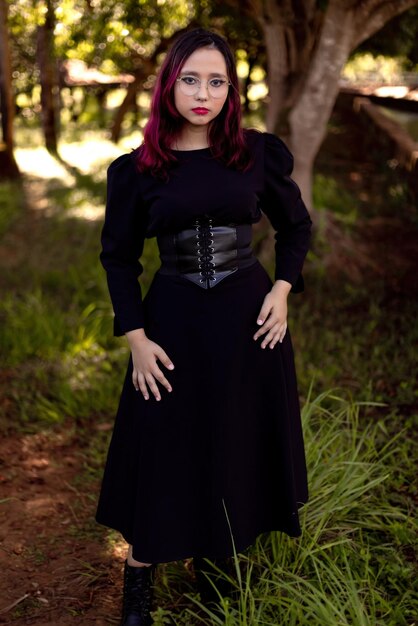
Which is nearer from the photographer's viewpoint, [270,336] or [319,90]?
[270,336]

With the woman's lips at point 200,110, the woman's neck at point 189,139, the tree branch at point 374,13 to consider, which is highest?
the tree branch at point 374,13

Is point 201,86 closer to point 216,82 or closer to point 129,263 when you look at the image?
point 216,82

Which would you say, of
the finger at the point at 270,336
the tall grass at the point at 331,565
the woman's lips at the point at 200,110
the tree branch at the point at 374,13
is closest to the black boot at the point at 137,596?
the tall grass at the point at 331,565

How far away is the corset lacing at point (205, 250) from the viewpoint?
87.7 inches

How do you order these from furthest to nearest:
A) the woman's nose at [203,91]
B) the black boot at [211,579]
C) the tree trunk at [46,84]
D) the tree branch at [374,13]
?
the tree trunk at [46,84]
the tree branch at [374,13]
the black boot at [211,579]
the woman's nose at [203,91]

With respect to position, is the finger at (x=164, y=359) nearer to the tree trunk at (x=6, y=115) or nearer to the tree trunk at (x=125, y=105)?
the tree trunk at (x=6, y=115)

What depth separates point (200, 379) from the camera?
2266 mm

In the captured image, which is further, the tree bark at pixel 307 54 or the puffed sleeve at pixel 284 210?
the tree bark at pixel 307 54

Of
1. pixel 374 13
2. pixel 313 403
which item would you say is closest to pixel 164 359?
pixel 313 403

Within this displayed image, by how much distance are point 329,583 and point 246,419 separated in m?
0.65

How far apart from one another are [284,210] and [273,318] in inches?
14.2

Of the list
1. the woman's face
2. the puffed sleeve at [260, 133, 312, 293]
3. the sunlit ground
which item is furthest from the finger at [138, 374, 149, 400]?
the sunlit ground

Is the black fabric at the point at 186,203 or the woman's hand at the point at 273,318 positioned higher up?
the black fabric at the point at 186,203

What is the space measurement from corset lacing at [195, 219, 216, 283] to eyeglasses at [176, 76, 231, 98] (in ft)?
1.20
